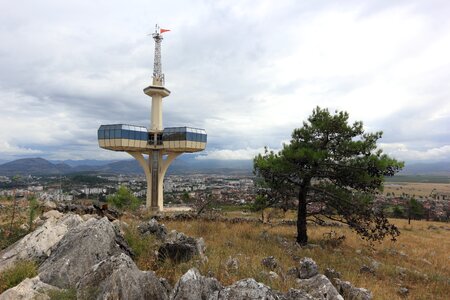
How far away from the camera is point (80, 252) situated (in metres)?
6.81

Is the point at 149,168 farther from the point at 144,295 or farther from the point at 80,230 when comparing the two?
the point at 144,295

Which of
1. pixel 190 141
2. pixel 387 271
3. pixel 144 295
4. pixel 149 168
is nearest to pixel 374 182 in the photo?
pixel 387 271

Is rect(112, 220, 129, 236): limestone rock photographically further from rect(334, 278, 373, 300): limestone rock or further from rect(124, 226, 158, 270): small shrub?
rect(334, 278, 373, 300): limestone rock

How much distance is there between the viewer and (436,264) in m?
14.7

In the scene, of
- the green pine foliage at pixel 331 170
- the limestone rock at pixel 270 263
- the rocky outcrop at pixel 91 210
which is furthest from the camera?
the rocky outcrop at pixel 91 210

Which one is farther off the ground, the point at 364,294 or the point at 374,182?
the point at 374,182

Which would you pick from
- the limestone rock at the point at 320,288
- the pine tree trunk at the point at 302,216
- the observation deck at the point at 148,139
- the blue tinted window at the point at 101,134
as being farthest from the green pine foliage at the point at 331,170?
the blue tinted window at the point at 101,134

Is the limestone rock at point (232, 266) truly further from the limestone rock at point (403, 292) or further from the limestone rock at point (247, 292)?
the limestone rock at point (403, 292)

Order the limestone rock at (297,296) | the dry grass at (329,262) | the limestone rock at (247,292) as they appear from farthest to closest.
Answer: the dry grass at (329,262) < the limestone rock at (297,296) < the limestone rock at (247,292)

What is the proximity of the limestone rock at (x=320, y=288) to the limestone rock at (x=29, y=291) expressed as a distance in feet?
14.9

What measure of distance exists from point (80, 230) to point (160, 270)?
7.64ft

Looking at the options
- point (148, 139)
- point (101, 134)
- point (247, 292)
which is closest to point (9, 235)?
point (247, 292)

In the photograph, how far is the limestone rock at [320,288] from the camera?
536cm

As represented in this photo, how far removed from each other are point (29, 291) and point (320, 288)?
5.01 meters
